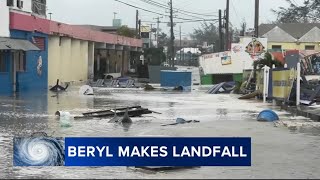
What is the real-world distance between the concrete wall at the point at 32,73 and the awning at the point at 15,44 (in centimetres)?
59

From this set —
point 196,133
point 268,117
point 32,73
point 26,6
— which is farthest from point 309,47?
point 196,133

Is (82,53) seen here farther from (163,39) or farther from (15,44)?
(163,39)

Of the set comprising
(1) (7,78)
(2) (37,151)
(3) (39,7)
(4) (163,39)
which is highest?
(4) (163,39)

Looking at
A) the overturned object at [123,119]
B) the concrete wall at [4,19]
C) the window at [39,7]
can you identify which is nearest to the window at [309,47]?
the window at [39,7]

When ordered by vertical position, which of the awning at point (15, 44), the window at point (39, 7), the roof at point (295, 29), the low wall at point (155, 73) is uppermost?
the roof at point (295, 29)

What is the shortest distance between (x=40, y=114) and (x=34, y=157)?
11.5 m

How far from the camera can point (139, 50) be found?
259 feet

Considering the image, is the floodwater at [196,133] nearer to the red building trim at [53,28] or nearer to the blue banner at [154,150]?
the blue banner at [154,150]

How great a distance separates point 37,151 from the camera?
7543 millimetres

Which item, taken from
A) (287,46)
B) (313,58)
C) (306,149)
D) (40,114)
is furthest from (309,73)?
(287,46)

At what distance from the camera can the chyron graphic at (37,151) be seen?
7461 millimetres

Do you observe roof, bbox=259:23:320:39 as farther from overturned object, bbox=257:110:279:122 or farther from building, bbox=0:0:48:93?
overturned object, bbox=257:110:279:122

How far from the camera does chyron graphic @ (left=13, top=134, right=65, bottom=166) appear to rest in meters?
7.46

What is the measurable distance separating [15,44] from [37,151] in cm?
2442
